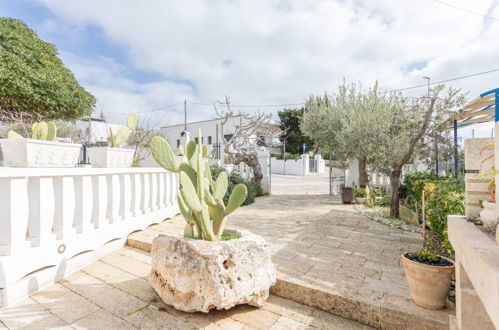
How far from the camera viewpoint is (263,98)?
20.0 metres

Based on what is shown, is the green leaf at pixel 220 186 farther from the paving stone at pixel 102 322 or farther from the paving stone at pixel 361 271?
the paving stone at pixel 361 271

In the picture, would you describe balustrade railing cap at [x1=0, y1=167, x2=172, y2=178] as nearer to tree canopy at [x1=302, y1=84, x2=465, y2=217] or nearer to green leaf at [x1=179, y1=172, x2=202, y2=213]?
green leaf at [x1=179, y1=172, x2=202, y2=213]

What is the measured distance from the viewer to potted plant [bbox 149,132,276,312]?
1.70 m

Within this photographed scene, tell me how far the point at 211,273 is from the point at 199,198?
22.9 inches

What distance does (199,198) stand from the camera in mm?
1890

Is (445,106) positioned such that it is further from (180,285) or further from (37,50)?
(37,50)

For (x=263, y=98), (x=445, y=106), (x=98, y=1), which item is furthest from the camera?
(x=263, y=98)

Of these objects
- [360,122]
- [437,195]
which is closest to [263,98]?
[360,122]

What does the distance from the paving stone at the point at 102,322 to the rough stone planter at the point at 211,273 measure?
0.32 metres

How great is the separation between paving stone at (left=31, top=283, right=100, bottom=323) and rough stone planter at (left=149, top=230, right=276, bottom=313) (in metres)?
0.59

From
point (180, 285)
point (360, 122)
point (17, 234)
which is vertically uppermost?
point (360, 122)

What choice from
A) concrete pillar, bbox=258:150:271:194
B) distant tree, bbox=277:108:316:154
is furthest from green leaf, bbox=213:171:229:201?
distant tree, bbox=277:108:316:154

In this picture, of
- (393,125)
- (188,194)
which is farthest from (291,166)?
(188,194)

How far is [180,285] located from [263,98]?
1952 cm
